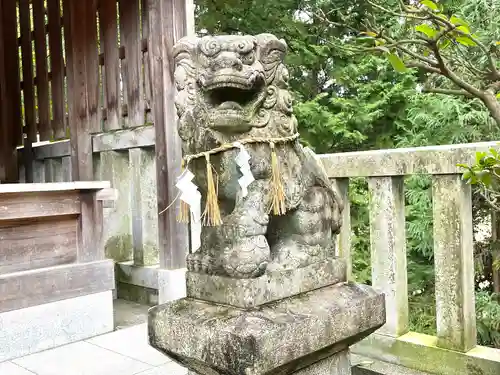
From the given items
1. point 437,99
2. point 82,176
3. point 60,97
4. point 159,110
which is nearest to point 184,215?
point 159,110

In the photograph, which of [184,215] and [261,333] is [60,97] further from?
[261,333]

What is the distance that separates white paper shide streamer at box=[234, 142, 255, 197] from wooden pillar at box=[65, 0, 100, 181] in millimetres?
3330

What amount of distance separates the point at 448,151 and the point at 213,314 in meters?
1.44

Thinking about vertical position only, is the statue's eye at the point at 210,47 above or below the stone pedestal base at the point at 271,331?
above

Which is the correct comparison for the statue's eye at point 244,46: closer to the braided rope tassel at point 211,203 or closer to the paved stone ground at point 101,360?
the braided rope tassel at point 211,203

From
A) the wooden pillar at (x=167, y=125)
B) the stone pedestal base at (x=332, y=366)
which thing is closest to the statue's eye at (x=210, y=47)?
the stone pedestal base at (x=332, y=366)

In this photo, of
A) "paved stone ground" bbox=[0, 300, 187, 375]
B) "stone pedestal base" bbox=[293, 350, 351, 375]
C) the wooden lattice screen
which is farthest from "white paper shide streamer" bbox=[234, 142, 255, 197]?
the wooden lattice screen

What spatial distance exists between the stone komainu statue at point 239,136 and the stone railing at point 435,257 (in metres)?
0.93

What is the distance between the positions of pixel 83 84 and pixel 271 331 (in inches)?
155

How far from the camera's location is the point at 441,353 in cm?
256

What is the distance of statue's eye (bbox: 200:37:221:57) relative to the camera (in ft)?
5.58

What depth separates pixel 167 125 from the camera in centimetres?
404

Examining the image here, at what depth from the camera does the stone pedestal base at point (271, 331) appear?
5.28 ft

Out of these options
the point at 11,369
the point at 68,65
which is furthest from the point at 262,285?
the point at 68,65
